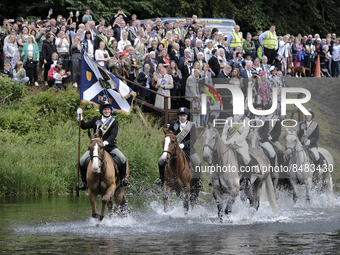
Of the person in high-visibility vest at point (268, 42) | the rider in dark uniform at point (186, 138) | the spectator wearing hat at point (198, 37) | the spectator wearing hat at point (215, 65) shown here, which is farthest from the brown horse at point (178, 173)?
the person in high-visibility vest at point (268, 42)

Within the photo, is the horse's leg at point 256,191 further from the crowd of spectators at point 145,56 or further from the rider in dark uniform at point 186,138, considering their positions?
the crowd of spectators at point 145,56

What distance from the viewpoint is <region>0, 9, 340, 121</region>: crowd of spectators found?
25812mm

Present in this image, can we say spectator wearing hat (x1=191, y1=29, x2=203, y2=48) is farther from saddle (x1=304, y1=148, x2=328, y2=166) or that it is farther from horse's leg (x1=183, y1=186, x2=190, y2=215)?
horse's leg (x1=183, y1=186, x2=190, y2=215)

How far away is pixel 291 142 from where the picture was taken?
1952cm

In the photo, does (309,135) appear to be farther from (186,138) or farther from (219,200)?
(219,200)

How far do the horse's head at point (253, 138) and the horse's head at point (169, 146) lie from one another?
6.95 ft

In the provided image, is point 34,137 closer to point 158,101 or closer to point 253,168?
point 158,101

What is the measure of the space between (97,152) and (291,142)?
6.71 m

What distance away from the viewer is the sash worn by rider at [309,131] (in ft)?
65.7

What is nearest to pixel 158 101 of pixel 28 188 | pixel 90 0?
pixel 28 188

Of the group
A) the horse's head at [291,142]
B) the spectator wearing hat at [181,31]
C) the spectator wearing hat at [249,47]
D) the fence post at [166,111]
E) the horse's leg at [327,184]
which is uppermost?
the spectator wearing hat at [181,31]

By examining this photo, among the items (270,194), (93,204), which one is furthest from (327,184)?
(93,204)

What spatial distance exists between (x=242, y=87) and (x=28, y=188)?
8432 millimetres

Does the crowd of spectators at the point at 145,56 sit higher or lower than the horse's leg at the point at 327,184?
higher
